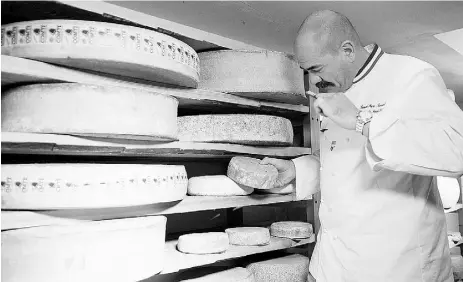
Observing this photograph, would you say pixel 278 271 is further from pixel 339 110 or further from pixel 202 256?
pixel 339 110

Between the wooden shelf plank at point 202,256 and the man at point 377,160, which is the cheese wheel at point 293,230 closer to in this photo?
the wooden shelf plank at point 202,256

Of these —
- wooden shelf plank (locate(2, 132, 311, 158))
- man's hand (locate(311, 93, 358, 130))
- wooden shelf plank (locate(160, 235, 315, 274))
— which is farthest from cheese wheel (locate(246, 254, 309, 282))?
man's hand (locate(311, 93, 358, 130))

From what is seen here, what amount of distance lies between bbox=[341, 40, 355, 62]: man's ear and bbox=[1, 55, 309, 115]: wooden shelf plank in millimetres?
534

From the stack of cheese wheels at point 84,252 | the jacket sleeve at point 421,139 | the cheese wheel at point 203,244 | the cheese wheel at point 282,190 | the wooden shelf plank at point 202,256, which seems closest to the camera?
the stack of cheese wheels at point 84,252

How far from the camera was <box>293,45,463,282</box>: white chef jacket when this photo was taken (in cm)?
134

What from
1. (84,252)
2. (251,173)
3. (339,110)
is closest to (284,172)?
(251,173)

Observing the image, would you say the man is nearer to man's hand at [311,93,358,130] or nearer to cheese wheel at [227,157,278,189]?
man's hand at [311,93,358,130]

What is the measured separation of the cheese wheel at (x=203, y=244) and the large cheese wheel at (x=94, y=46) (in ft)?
2.55

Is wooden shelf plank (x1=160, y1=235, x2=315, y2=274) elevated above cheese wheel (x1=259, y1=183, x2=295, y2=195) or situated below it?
below

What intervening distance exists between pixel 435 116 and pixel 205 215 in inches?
66.0

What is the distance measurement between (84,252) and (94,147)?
0.39 meters

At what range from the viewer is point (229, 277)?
74.2 inches

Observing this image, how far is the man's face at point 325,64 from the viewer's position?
5.47 feet

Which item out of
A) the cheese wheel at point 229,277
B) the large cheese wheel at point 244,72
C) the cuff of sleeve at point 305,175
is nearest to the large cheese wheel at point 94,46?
the large cheese wheel at point 244,72
